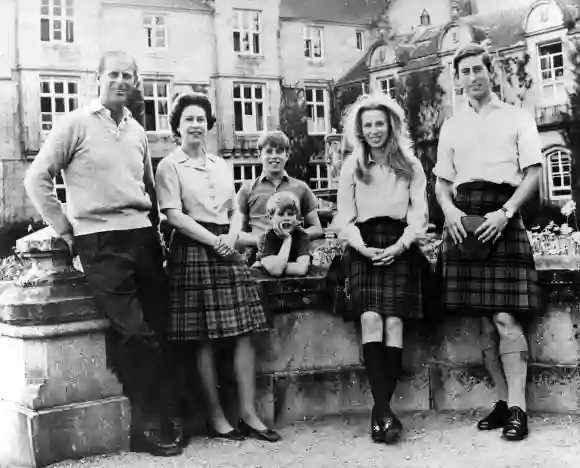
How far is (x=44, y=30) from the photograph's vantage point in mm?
2582

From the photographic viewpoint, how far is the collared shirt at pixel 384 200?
215 centimetres

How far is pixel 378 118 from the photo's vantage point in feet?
7.07

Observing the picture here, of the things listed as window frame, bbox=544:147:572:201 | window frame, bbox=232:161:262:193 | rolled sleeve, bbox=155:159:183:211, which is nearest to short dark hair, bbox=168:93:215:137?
rolled sleeve, bbox=155:159:183:211

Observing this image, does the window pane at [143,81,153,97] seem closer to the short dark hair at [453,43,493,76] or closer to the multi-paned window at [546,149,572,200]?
the short dark hair at [453,43,493,76]

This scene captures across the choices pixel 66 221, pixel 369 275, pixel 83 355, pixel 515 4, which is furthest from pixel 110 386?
pixel 515 4

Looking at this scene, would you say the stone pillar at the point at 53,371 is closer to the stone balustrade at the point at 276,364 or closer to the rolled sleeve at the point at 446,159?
the stone balustrade at the point at 276,364

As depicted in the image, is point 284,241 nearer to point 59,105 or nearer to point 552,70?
point 59,105

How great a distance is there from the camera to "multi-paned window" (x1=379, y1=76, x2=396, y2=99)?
322 cm

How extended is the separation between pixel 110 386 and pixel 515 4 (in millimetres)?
2443

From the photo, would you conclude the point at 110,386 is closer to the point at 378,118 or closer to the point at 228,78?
the point at 378,118

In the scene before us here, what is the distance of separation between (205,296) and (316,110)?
1.39 metres

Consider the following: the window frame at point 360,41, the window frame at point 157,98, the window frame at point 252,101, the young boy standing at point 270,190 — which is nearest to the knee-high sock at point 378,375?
the young boy standing at point 270,190

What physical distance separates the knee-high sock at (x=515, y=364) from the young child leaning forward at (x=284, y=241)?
0.70 metres

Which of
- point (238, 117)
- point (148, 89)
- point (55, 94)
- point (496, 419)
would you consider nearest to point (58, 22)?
point (55, 94)
